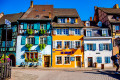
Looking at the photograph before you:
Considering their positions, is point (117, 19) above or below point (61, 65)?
above

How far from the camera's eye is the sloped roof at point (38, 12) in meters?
23.6

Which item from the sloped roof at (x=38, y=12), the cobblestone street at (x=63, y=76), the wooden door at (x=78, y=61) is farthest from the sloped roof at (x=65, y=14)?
the cobblestone street at (x=63, y=76)

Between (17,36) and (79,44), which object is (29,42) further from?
(79,44)

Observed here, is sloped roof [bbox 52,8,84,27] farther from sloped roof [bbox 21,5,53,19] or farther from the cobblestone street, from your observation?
the cobblestone street

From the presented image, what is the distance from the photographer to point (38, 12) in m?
25.5

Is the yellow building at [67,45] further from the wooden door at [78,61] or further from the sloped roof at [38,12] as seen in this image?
the sloped roof at [38,12]

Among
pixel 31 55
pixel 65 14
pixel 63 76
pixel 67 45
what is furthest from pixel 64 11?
pixel 63 76

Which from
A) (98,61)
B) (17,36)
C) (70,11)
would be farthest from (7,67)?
(70,11)

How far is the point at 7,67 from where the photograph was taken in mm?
8719

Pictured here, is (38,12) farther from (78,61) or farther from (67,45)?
(78,61)

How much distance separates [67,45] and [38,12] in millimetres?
9639

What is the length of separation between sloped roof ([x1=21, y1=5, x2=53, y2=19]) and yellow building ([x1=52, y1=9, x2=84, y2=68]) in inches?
138

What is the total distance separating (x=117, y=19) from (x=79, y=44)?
974 centimetres

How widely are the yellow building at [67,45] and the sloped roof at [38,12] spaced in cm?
350
